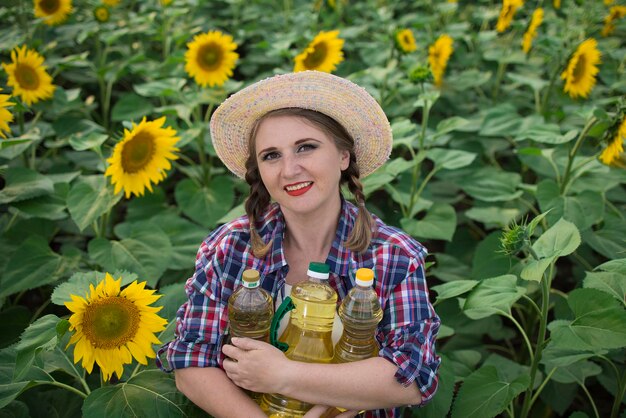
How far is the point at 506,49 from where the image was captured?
369 centimetres

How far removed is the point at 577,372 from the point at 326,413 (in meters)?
1.04

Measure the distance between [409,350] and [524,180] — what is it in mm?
2078

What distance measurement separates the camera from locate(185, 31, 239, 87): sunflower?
289 centimetres

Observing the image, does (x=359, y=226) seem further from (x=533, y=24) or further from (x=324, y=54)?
(x=533, y=24)

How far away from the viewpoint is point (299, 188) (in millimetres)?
1488

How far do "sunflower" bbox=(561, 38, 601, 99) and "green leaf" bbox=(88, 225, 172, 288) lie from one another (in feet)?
6.74

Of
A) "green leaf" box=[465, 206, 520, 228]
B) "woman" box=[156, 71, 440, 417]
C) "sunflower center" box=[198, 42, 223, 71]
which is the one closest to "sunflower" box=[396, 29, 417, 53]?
"sunflower center" box=[198, 42, 223, 71]

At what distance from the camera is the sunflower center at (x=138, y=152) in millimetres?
2016

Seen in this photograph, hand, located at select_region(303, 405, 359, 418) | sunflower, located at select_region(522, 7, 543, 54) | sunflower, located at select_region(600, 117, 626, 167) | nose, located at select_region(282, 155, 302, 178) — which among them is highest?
sunflower, located at select_region(522, 7, 543, 54)

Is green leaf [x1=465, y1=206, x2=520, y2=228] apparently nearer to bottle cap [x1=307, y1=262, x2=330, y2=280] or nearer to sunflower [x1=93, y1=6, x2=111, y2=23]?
bottle cap [x1=307, y1=262, x2=330, y2=280]

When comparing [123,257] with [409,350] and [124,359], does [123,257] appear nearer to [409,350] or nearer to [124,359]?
[124,359]

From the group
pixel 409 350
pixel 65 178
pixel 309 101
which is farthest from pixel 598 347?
pixel 65 178

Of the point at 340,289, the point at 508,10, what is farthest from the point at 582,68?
the point at 340,289

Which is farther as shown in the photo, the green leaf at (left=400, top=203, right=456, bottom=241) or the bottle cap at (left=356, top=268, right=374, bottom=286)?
the green leaf at (left=400, top=203, right=456, bottom=241)
